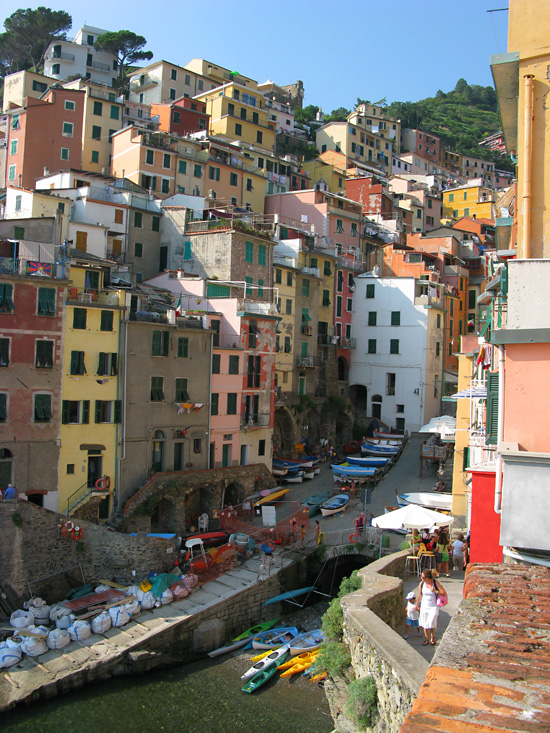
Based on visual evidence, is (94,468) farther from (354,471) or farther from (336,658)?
(336,658)

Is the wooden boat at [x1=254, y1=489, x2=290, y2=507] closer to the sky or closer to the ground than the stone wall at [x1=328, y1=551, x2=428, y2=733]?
closer to the ground

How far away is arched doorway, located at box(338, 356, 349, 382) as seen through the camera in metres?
60.8

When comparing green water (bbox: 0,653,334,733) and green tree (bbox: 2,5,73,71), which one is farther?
green tree (bbox: 2,5,73,71)

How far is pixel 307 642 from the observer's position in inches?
1009

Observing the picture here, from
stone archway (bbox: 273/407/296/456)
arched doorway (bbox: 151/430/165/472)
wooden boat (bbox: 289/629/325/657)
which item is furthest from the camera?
stone archway (bbox: 273/407/296/456)

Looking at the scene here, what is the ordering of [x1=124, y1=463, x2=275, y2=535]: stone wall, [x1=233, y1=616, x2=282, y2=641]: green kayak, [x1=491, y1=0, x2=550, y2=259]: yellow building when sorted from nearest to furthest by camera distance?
[x1=491, y1=0, x2=550, y2=259]: yellow building
[x1=233, y1=616, x2=282, y2=641]: green kayak
[x1=124, y1=463, x2=275, y2=535]: stone wall

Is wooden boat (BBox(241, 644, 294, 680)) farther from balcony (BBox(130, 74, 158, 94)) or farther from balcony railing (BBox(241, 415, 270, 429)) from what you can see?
balcony (BBox(130, 74, 158, 94))

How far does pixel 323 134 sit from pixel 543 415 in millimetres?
94435

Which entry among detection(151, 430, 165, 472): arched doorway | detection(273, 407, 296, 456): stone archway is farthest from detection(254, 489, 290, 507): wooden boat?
detection(273, 407, 296, 456): stone archway

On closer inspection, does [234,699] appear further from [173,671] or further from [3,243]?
[3,243]

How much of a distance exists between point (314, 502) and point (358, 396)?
24180mm

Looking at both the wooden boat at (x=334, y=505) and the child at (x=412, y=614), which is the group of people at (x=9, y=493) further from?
the child at (x=412, y=614)

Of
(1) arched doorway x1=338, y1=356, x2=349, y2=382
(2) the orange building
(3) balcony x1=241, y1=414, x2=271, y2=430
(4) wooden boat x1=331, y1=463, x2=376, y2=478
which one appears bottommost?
(4) wooden boat x1=331, y1=463, x2=376, y2=478

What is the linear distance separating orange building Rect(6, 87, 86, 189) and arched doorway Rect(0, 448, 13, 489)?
31.7 m
